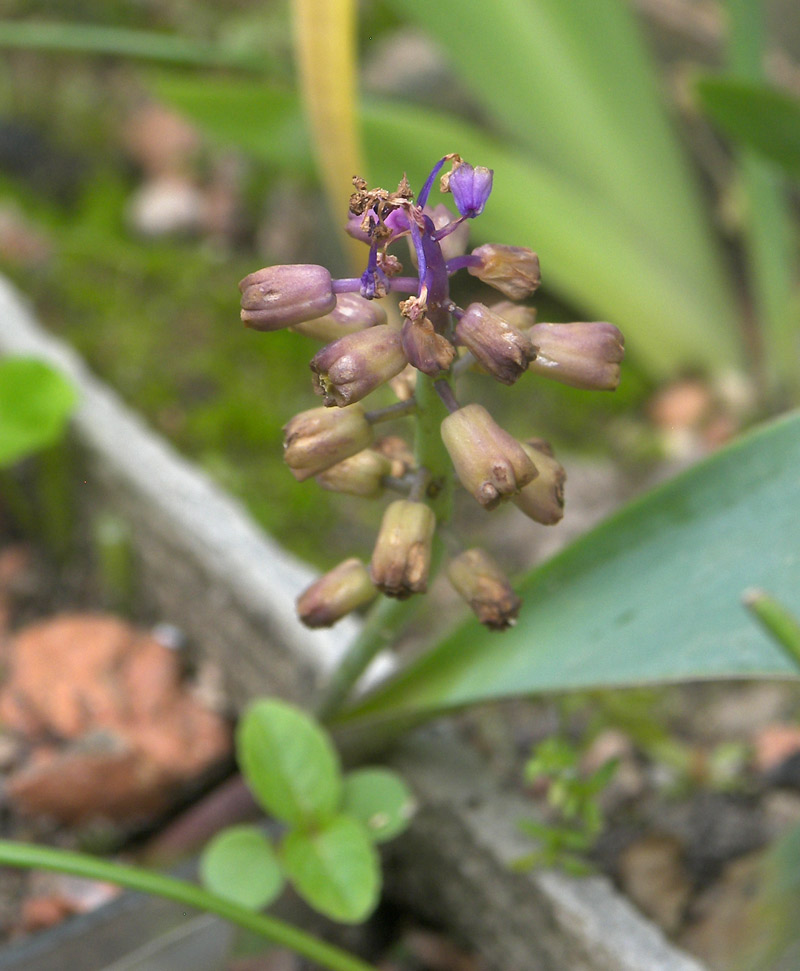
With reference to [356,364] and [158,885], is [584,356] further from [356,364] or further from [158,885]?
[158,885]

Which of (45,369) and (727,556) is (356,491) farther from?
(45,369)

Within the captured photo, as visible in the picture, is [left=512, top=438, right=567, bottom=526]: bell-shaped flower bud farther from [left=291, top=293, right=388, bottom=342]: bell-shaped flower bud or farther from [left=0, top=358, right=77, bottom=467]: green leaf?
[left=0, top=358, right=77, bottom=467]: green leaf

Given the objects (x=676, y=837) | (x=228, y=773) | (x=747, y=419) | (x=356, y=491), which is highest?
(x=356, y=491)

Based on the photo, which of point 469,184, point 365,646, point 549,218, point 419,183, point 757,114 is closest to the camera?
point 469,184

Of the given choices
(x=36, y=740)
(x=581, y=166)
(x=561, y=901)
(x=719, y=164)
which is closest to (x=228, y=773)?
(x=36, y=740)

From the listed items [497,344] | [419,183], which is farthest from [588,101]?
[497,344]

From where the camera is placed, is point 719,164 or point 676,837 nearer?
point 676,837
